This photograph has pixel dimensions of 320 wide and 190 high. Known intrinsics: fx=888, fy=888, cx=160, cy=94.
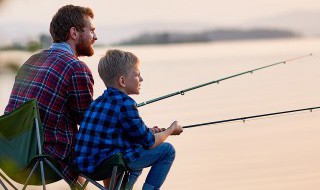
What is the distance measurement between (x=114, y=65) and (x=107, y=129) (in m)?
0.24

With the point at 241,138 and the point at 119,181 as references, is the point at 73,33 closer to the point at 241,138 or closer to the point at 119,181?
the point at 119,181

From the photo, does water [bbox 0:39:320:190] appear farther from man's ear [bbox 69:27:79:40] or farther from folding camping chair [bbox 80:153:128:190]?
folding camping chair [bbox 80:153:128:190]

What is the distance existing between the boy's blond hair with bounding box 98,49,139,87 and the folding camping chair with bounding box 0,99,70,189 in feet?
0.93

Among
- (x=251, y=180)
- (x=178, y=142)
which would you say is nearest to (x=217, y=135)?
(x=178, y=142)

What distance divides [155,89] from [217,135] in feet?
17.8

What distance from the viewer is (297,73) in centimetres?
1789

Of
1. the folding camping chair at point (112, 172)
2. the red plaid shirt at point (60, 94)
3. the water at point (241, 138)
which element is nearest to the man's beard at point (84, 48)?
the red plaid shirt at point (60, 94)

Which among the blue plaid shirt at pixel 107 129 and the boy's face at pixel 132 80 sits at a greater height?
the boy's face at pixel 132 80

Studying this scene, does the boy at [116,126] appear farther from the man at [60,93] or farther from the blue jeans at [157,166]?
the man at [60,93]

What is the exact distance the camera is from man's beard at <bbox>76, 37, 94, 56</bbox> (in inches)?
139

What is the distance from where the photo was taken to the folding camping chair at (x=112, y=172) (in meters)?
3.12

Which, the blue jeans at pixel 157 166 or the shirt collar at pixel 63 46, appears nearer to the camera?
the blue jeans at pixel 157 166

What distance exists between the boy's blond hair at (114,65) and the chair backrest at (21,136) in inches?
11.1

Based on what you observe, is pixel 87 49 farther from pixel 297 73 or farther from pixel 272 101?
pixel 297 73
